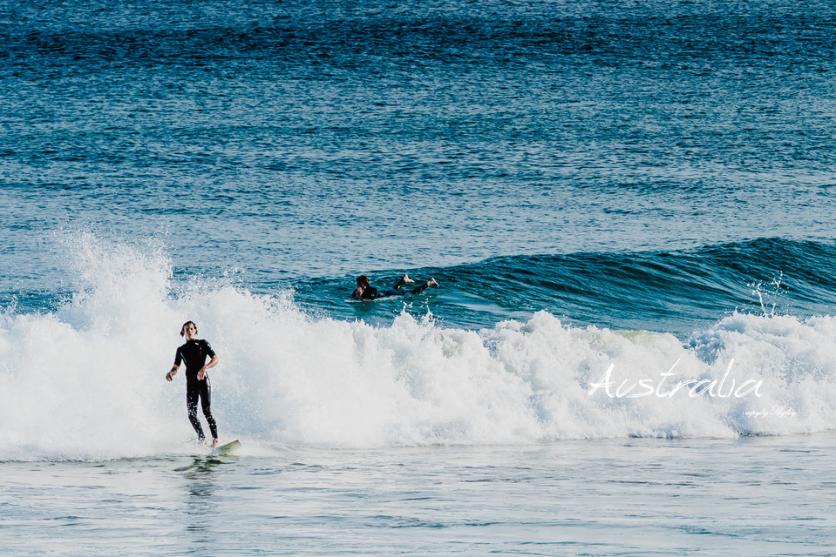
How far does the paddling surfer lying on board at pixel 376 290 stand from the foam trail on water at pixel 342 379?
3892mm

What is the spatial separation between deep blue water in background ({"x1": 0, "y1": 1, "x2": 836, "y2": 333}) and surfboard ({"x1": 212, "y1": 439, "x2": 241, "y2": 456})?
302 inches

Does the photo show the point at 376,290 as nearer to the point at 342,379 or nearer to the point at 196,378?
the point at 342,379

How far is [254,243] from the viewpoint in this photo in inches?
1054

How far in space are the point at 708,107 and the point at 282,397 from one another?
36.4 m

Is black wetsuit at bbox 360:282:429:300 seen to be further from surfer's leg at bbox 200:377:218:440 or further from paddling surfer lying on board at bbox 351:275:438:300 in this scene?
surfer's leg at bbox 200:377:218:440

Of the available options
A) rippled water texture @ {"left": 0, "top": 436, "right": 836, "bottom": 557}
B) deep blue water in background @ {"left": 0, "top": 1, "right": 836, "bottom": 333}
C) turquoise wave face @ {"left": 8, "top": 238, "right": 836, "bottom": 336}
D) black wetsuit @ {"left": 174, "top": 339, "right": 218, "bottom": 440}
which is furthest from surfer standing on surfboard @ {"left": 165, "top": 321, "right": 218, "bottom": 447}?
deep blue water in background @ {"left": 0, "top": 1, "right": 836, "bottom": 333}

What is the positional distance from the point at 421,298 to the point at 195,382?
892 cm

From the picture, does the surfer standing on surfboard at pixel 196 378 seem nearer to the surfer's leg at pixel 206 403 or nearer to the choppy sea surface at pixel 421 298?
the surfer's leg at pixel 206 403

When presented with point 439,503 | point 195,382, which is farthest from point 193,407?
point 439,503

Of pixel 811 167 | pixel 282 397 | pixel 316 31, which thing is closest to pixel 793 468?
pixel 282 397

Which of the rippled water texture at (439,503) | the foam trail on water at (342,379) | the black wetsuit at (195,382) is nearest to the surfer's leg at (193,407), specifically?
the black wetsuit at (195,382)

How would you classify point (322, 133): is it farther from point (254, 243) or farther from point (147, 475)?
point (147, 475)

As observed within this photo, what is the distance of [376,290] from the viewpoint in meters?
22.3

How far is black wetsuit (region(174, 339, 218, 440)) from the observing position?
14.1 metres
